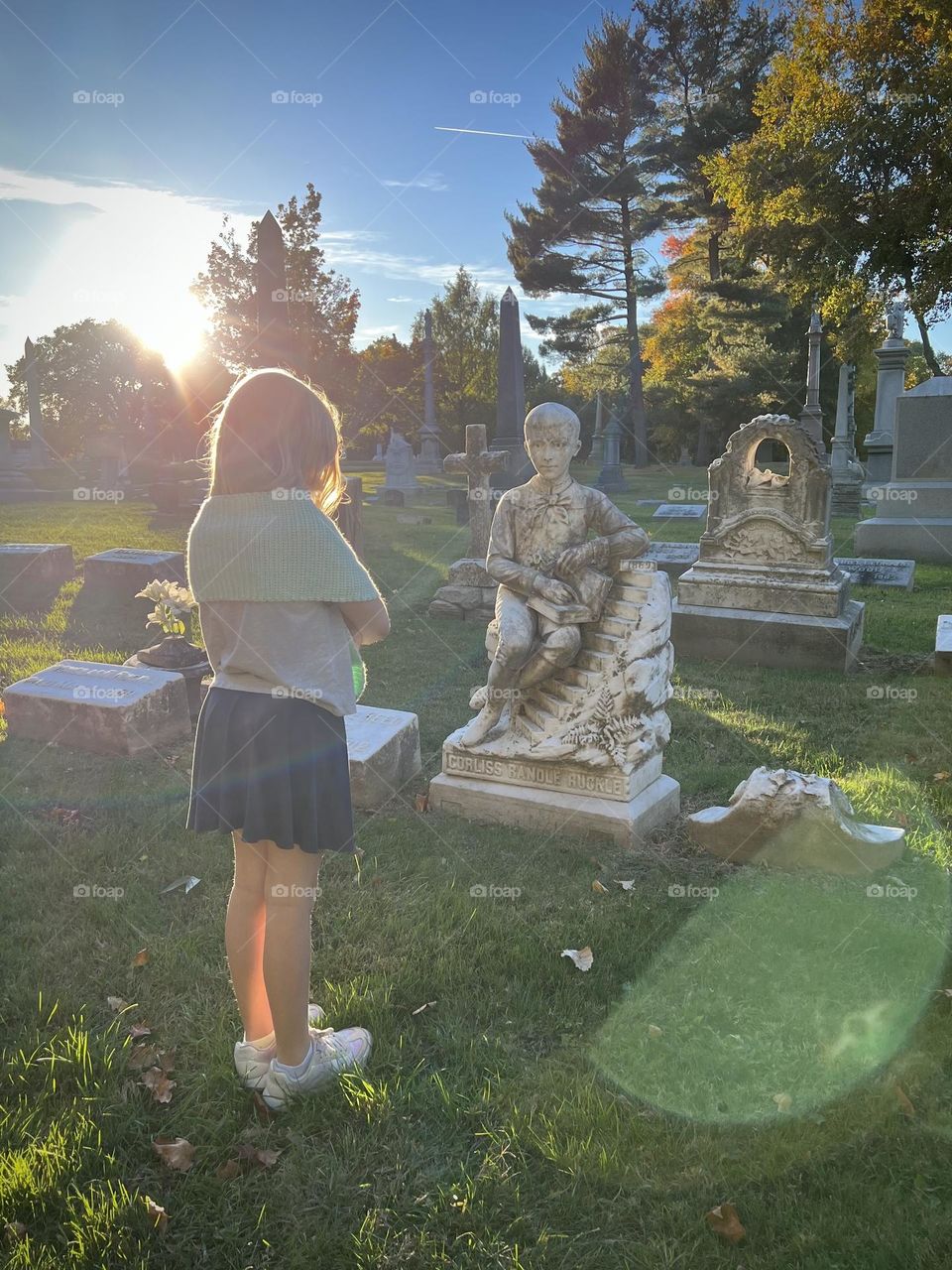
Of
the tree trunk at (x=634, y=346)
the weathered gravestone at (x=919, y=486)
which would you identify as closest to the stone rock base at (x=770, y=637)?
the weathered gravestone at (x=919, y=486)

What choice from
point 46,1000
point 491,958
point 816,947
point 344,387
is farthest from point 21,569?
point 344,387

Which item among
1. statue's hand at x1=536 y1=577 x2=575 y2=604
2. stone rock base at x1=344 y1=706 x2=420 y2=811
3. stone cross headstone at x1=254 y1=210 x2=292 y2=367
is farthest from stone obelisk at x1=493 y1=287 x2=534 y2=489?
statue's hand at x1=536 y1=577 x2=575 y2=604

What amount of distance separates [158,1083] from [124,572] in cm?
798

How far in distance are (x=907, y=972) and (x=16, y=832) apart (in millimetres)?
4334

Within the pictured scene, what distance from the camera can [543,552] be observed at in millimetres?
4758

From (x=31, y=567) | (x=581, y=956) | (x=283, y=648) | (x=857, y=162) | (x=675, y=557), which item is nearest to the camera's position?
(x=283, y=648)

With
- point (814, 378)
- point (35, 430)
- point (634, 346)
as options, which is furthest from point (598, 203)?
point (35, 430)

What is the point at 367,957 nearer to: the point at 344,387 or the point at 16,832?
the point at 16,832

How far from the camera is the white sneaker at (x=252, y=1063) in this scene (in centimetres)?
267

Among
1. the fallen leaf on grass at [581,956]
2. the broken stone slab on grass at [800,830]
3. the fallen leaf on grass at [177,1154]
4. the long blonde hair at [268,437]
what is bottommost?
the fallen leaf on grass at [177,1154]

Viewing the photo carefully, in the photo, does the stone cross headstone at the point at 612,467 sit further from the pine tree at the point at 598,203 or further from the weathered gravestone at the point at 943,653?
the weathered gravestone at the point at 943,653

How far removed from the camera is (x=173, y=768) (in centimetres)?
542

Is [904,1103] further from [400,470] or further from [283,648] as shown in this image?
[400,470]

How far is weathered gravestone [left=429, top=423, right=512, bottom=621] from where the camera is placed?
9.62 metres
